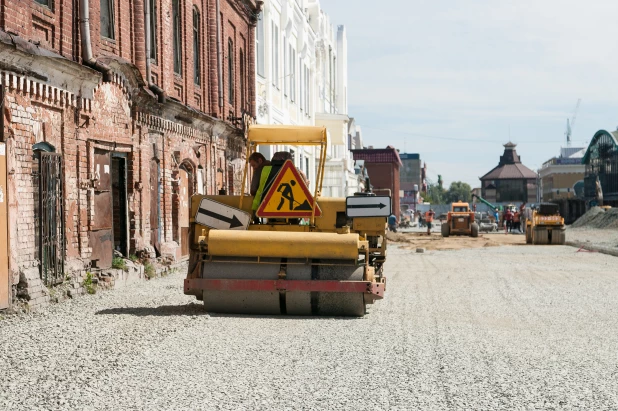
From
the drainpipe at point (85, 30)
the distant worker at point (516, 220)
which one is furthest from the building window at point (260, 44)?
the distant worker at point (516, 220)

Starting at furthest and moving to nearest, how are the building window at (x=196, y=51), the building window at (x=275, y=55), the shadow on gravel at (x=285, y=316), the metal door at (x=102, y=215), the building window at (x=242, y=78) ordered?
the building window at (x=275, y=55)
the building window at (x=242, y=78)
the building window at (x=196, y=51)
the metal door at (x=102, y=215)
the shadow on gravel at (x=285, y=316)

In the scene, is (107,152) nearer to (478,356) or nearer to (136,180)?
(136,180)

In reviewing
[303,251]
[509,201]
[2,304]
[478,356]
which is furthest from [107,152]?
[509,201]

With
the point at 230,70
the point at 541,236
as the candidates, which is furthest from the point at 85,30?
Answer: the point at 541,236

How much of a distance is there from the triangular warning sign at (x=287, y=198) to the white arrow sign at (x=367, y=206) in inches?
19.1

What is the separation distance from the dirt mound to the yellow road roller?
5304 cm

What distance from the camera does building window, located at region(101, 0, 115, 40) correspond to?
17.9 meters

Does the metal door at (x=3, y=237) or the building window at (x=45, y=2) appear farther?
the building window at (x=45, y=2)

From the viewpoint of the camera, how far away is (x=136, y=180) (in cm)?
1880

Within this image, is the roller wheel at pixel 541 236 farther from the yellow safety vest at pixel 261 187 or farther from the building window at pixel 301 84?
the yellow safety vest at pixel 261 187

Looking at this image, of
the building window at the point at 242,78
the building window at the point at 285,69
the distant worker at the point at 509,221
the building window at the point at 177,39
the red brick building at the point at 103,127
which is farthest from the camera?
the distant worker at the point at 509,221

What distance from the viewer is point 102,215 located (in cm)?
1670

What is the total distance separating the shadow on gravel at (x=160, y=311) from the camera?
11.3 m

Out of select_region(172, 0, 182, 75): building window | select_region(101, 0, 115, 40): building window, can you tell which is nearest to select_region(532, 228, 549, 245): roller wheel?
select_region(172, 0, 182, 75): building window
